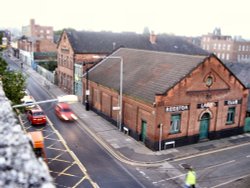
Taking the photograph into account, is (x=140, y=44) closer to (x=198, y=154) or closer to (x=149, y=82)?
(x=149, y=82)

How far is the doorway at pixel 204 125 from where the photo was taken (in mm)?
26453

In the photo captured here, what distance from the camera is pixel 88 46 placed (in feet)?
149

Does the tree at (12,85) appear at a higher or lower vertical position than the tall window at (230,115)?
higher

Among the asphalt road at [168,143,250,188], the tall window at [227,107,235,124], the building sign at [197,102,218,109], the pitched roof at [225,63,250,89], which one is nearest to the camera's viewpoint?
the asphalt road at [168,143,250,188]

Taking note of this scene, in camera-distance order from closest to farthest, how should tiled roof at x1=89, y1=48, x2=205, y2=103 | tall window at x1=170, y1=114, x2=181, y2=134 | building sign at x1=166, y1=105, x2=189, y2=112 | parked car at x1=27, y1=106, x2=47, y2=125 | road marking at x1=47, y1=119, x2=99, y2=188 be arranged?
1. road marking at x1=47, y1=119, x2=99, y2=188
2. building sign at x1=166, y1=105, x2=189, y2=112
3. tall window at x1=170, y1=114, x2=181, y2=134
4. tiled roof at x1=89, y1=48, x2=205, y2=103
5. parked car at x1=27, y1=106, x2=47, y2=125

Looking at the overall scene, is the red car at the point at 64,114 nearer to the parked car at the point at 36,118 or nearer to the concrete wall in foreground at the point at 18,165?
the parked car at the point at 36,118

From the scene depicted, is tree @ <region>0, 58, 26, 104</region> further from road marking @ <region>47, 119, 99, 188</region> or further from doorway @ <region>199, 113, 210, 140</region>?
doorway @ <region>199, 113, 210, 140</region>

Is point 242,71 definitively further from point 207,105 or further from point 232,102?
point 207,105

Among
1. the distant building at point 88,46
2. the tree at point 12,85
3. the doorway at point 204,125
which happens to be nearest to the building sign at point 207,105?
the doorway at point 204,125

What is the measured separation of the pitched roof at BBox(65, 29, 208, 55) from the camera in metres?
45.1

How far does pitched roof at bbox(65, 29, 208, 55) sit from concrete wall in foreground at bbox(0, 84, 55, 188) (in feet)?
138

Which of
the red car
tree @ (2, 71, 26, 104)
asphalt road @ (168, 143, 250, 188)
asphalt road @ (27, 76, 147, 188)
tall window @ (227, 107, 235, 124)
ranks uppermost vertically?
tree @ (2, 71, 26, 104)

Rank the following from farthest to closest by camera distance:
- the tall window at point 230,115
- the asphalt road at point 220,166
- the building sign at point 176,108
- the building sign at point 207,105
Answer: the tall window at point 230,115 → the building sign at point 207,105 → the building sign at point 176,108 → the asphalt road at point 220,166

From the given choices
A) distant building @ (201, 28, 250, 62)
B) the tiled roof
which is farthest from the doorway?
distant building @ (201, 28, 250, 62)
